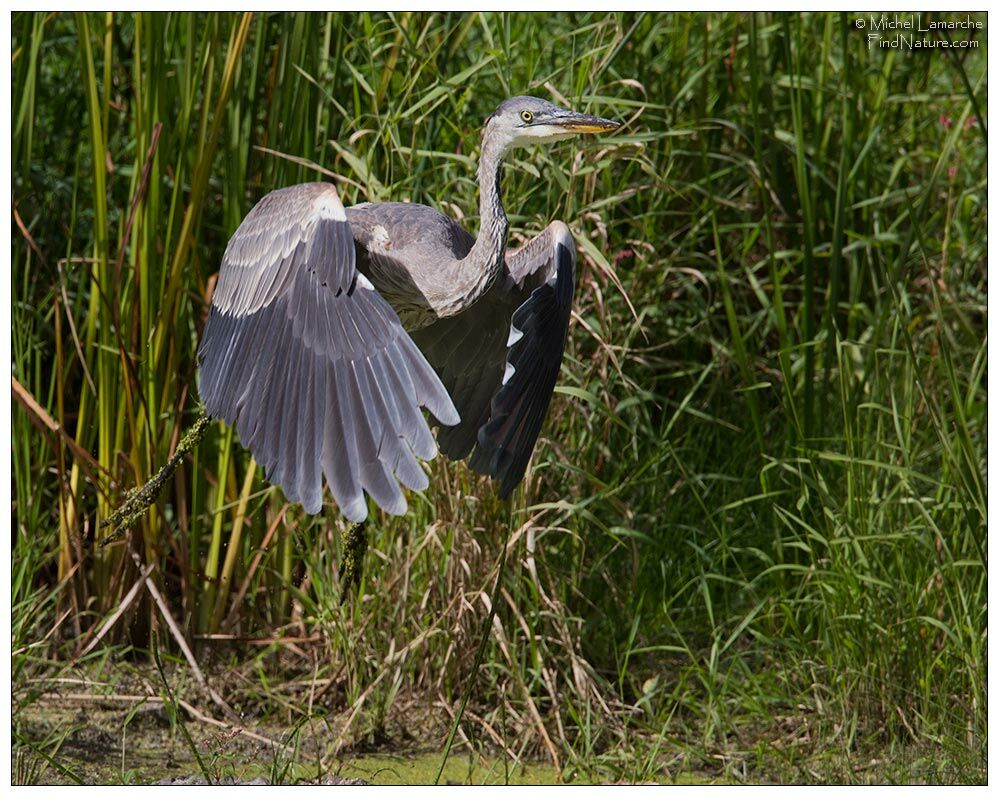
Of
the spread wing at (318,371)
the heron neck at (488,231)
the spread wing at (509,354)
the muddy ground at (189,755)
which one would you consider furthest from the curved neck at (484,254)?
the muddy ground at (189,755)

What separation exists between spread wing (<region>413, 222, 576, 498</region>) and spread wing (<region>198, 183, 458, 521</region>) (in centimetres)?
33

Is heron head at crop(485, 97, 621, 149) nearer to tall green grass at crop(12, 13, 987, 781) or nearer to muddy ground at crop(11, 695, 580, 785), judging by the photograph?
tall green grass at crop(12, 13, 987, 781)

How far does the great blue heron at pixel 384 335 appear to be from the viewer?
2475 mm

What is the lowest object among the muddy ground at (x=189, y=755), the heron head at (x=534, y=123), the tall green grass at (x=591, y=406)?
the muddy ground at (x=189, y=755)

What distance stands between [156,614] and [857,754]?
2056mm

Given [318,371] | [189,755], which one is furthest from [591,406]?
[189,755]

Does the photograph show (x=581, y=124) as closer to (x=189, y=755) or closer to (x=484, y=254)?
(x=484, y=254)

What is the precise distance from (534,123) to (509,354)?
0.55m

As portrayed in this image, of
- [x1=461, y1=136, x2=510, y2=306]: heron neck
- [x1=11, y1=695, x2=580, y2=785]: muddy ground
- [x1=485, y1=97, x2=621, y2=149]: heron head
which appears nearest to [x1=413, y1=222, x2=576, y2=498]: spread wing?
[x1=461, y1=136, x2=510, y2=306]: heron neck

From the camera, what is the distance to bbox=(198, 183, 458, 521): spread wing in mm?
2430

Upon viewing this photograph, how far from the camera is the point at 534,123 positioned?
3.03 meters

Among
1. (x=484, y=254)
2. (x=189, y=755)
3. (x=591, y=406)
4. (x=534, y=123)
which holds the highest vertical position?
(x=534, y=123)

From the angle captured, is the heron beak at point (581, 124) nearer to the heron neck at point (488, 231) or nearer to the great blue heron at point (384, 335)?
the great blue heron at point (384, 335)

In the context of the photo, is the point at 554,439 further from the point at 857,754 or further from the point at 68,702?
the point at 68,702
